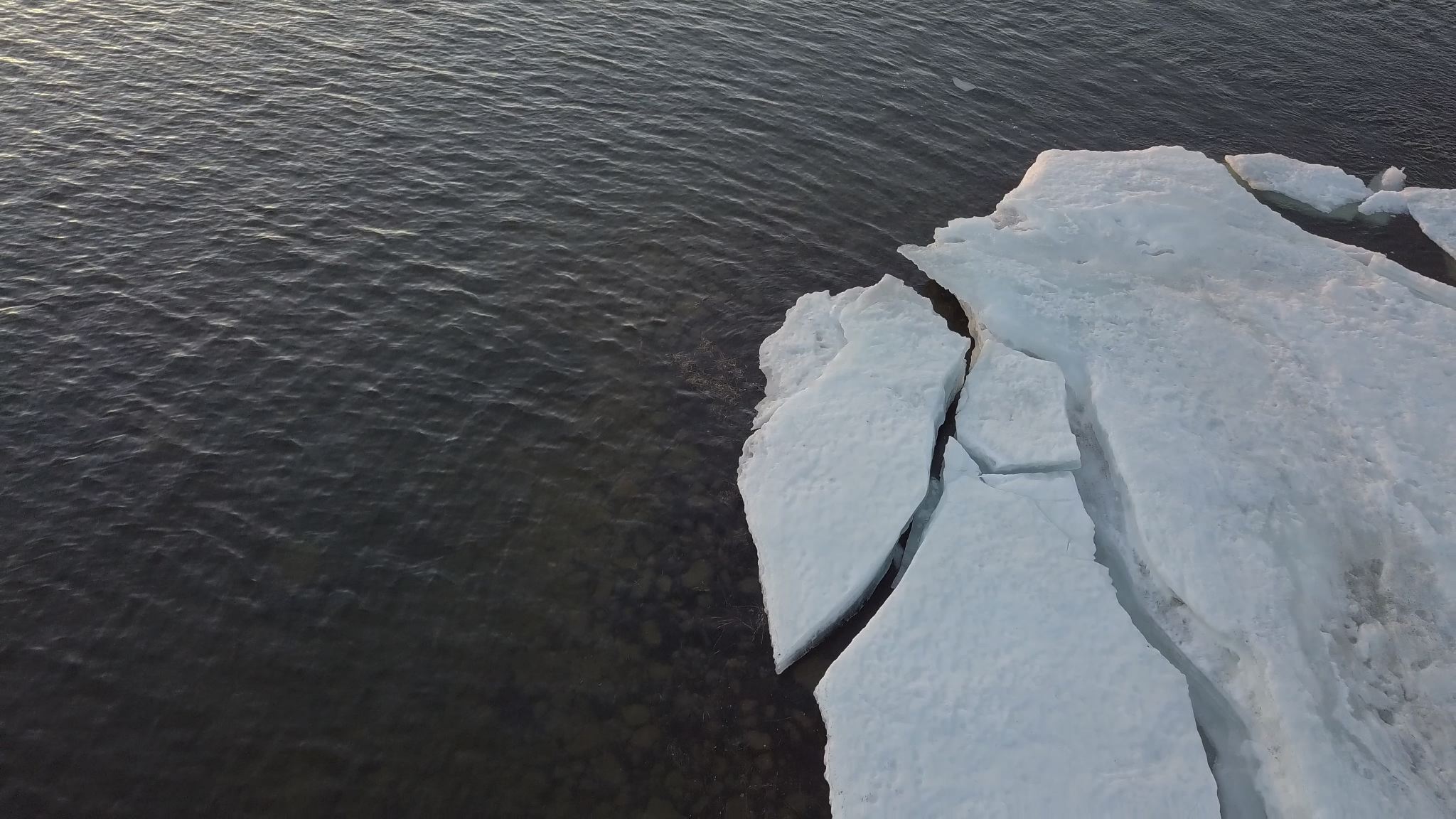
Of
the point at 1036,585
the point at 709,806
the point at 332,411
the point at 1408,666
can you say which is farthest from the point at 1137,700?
the point at 332,411

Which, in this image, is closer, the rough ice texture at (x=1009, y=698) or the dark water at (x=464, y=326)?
the rough ice texture at (x=1009, y=698)

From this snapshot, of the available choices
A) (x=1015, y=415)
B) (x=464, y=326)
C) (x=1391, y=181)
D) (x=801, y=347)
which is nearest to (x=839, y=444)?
(x=1015, y=415)

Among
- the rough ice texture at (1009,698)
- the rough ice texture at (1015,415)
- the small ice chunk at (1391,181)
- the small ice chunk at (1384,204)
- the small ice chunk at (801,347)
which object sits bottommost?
the rough ice texture at (1009,698)

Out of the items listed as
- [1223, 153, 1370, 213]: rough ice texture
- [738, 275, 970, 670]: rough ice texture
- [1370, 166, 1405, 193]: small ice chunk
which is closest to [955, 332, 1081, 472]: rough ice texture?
[738, 275, 970, 670]: rough ice texture

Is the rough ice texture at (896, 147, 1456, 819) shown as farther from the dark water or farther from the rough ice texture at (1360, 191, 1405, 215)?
the rough ice texture at (1360, 191, 1405, 215)

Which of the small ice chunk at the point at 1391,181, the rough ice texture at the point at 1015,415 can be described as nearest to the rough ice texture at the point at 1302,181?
the small ice chunk at the point at 1391,181

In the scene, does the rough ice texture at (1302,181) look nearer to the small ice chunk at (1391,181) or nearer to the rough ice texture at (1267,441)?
the small ice chunk at (1391,181)

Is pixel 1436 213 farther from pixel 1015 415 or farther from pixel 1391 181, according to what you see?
pixel 1015 415
